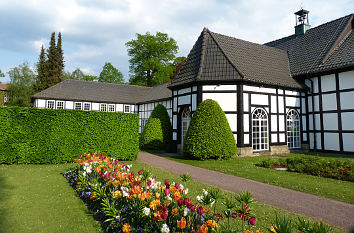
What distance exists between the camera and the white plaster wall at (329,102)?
14.2 m

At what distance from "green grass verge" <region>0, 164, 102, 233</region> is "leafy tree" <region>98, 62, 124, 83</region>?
144 ft

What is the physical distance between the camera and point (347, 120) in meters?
13.5

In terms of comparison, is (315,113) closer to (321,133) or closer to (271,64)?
(321,133)

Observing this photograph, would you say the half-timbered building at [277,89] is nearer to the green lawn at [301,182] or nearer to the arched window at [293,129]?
the arched window at [293,129]

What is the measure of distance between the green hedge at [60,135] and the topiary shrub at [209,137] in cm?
320

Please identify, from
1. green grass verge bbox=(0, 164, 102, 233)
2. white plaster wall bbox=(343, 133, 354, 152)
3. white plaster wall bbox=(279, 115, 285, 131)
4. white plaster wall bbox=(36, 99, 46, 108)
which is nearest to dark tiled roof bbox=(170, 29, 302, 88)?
white plaster wall bbox=(279, 115, 285, 131)

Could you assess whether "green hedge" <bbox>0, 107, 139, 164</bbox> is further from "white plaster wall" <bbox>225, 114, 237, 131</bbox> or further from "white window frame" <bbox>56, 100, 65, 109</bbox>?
"white window frame" <bbox>56, 100, 65, 109</bbox>

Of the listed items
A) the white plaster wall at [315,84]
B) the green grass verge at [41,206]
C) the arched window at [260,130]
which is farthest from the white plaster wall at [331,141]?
the green grass verge at [41,206]

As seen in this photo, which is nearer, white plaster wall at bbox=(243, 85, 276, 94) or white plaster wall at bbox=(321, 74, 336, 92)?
white plaster wall at bbox=(243, 85, 276, 94)

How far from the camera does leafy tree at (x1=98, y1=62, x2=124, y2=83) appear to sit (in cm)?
4930

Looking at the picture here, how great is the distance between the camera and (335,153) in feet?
46.2

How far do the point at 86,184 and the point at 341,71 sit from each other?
16.1m

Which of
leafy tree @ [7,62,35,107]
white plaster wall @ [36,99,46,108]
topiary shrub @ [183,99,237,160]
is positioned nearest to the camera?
topiary shrub @ [183,99,237,160]

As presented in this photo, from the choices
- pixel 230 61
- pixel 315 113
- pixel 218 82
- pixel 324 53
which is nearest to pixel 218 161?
pixel 218 82
